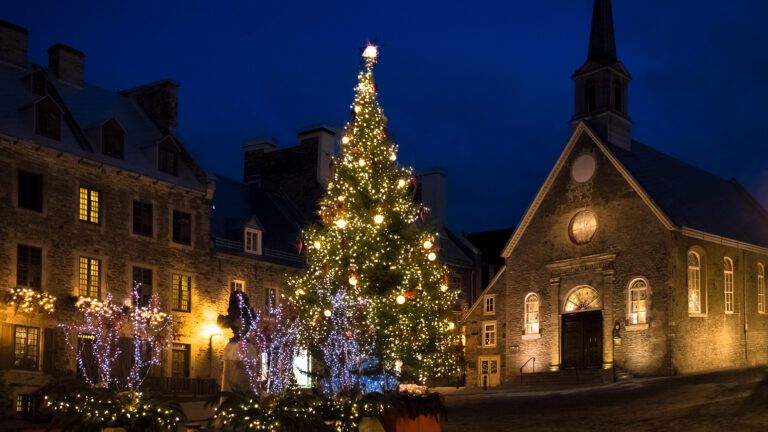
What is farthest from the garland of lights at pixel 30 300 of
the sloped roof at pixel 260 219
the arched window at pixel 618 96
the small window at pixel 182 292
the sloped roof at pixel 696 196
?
the arched window at pixel 618 96

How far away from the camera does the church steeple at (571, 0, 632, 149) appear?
38.4m

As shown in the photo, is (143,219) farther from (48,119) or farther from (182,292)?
(48,119)

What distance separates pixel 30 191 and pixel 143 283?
5.39 meters

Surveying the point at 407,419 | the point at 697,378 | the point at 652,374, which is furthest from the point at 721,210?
the point at 407,419

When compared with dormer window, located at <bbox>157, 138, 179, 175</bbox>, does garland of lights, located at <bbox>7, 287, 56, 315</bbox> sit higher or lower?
lower

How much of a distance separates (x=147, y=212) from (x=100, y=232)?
2.32 meters

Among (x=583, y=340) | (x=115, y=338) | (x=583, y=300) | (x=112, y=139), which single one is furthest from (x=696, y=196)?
(x=115, y=338)

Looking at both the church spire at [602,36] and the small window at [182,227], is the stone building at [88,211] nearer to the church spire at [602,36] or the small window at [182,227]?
the small window at [182,227]

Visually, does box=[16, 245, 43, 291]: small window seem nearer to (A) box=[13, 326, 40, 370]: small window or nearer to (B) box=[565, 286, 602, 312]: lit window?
(A) box=[13, 326, 40, 370]: small window

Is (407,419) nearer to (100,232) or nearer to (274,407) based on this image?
(274,407)

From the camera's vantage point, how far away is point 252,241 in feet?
122

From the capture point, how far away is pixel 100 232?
31156 mm

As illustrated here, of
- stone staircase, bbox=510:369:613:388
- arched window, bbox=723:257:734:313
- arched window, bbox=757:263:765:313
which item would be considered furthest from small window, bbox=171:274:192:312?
arched window, bbox=757:263:765:313

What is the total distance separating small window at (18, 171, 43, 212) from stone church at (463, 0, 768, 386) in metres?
20.2
